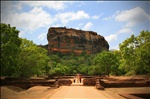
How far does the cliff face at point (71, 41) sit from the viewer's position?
144 meters

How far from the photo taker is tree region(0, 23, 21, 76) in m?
21.2

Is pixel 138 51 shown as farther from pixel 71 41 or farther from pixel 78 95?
pixel 71 41

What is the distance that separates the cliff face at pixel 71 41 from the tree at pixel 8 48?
117 m

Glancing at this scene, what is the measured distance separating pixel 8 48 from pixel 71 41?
4954 inches

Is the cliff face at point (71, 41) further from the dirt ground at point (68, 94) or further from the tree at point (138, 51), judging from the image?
the dirt ground at point (68, 94)

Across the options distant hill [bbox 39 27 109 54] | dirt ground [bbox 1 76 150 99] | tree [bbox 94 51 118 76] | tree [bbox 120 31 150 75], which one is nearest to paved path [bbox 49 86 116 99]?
dirt ground [bbox 1 76 150 99]

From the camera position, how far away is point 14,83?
25.2 metres

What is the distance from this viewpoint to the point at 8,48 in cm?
2203

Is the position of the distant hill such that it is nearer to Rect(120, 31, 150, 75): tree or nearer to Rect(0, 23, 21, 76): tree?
Rect(120, 31, 150, 75): tree

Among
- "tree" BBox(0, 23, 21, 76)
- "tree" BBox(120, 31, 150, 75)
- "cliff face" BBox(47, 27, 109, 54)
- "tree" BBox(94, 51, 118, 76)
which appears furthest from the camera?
"cliff face" BBox(47, 27, 109, 54)

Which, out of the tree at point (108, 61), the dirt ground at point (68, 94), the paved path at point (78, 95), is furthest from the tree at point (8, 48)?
the tree at point (108, 61)

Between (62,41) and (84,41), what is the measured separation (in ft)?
57.1

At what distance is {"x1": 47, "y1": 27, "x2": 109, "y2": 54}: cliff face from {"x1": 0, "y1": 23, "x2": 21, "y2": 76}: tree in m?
117

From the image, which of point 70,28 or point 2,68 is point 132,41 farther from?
point 70,28
